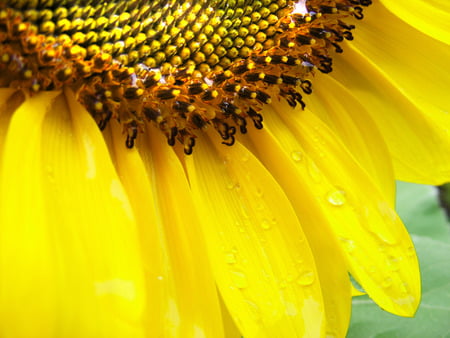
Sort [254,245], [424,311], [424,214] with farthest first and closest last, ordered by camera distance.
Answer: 1. [424,214]
2. [424,311]
3. [254,245]

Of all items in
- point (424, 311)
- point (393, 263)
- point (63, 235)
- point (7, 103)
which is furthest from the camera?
point (424, 311)

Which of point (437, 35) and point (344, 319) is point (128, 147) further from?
point (437, 35)

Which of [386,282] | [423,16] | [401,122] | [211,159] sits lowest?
[386,282]

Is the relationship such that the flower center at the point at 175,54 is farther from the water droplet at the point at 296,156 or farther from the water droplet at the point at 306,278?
the water droplet at the point at 306,278

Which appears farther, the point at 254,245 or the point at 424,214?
the point at 424,214

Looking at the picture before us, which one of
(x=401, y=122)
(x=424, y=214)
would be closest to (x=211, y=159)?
(x=401, y=122)

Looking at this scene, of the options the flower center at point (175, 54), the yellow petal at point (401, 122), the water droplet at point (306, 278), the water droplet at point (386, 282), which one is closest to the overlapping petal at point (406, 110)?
the yellow petal at point (401, 122)

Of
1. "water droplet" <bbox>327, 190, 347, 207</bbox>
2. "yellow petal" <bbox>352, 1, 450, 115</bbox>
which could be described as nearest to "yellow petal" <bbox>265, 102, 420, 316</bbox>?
"water droplet" <bbox>327, 190, 347, 207</bbox>

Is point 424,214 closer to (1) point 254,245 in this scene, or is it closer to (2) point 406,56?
(2) point 406,56
